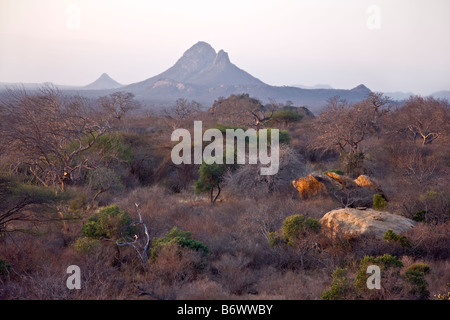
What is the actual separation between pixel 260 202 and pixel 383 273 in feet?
23.5

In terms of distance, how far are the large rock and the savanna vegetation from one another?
0.88 ft

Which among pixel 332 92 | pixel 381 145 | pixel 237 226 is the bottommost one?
pixel 237 226

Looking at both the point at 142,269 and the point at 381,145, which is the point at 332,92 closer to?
the point at 381,145

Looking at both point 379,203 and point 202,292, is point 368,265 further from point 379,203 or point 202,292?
point 379,203

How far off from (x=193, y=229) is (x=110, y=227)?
2.48 meters

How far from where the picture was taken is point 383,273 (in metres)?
5.89

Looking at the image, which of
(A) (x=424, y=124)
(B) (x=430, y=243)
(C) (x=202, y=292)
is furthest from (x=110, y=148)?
(A) (x=424, y=124)

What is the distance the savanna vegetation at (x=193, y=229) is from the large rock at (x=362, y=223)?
268mm

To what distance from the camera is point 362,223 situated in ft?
28.6

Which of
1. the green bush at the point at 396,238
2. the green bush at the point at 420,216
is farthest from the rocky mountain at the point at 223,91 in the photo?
the green bush at the point at 396,238

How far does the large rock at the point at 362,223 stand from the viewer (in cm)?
842

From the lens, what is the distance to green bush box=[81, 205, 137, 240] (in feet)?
29.4
